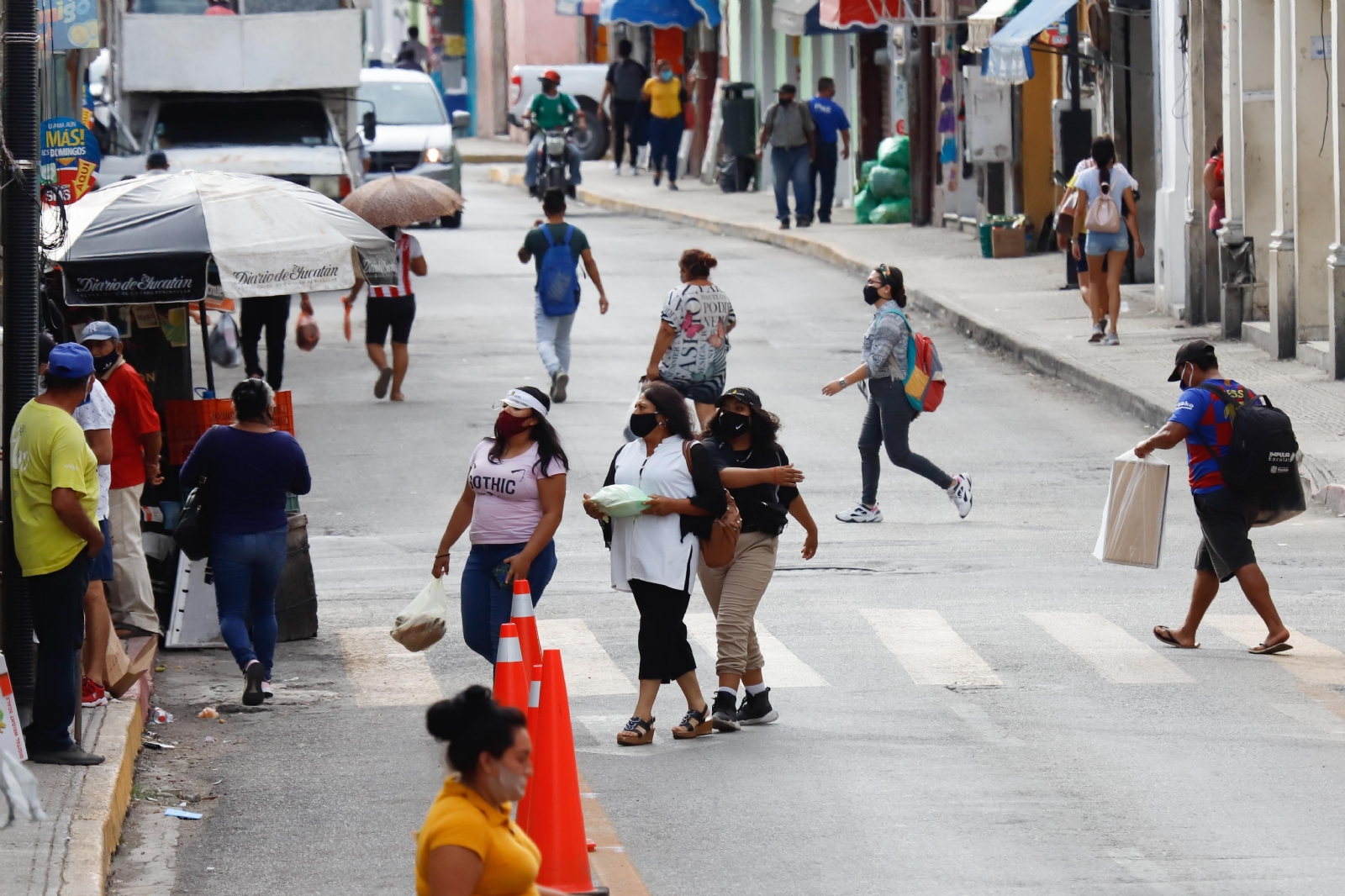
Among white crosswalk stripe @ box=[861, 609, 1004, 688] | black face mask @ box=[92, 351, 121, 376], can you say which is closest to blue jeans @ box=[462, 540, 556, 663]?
white crosswalk stripe @ box=[861, 609, 1004, 688]

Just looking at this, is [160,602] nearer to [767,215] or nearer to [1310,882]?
[1310,882]

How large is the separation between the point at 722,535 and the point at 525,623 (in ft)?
3.86

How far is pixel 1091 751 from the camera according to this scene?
8.87 m

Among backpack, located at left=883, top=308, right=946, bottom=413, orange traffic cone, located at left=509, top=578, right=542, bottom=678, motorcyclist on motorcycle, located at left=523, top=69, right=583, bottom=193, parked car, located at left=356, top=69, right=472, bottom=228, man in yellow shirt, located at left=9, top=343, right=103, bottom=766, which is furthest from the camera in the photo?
motorcyclist on motorcycle, located at left=523, top=69, right=583, bottom=193

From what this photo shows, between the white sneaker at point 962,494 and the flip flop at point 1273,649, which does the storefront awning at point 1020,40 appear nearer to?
the white sneaker at point 962,494

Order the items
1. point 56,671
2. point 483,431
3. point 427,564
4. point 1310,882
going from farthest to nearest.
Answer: point 483,431, point 427,564, point 56,671, point 1310,882

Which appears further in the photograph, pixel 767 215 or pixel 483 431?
pixel 767 215

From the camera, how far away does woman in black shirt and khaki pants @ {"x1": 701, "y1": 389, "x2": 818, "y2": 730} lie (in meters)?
9.34

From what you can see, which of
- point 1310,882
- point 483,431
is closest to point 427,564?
point 483,431

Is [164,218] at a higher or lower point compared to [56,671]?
higher

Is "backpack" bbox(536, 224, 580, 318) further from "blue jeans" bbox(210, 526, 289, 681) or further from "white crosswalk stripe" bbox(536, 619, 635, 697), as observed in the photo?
"blue jeans" bbox(210, 526, 289, 681)

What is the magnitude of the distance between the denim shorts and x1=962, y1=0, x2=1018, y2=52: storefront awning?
16.2 ft

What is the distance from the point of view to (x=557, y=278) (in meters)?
18.5

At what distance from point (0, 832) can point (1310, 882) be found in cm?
435
